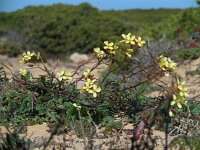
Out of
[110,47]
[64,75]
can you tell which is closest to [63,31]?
[110,47]

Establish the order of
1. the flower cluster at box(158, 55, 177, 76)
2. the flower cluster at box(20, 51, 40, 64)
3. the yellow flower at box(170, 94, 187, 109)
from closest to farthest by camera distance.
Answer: the yellow flower at box(170, 94, 187, 109) < the flower cluster at box(158, 55, 177, 76) < the flower cluster at box(20, 51, 40, 64)

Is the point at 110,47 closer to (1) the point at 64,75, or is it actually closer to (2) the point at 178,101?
(1) the point at 64,75

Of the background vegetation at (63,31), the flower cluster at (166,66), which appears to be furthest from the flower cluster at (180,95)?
the background vegetation at (63,31)

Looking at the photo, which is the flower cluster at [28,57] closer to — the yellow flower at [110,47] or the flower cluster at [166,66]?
the yellow flower at [110,47]

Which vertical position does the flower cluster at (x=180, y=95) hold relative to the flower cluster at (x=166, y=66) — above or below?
below

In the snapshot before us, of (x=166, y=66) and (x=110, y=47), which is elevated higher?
(x=110, y=47)

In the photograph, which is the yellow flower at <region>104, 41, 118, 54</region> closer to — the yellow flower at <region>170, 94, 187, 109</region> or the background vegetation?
the yellow flower at <region>170, 94, 187, 109</region>

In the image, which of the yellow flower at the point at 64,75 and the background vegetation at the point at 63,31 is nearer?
the yellow flower at the point at 64,75

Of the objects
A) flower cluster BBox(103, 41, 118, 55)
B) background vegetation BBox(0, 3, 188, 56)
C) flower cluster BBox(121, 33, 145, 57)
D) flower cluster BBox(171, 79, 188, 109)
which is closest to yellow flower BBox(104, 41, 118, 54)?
flower cluster BBox(103, 41, 118, 55)

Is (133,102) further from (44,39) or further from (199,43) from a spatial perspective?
(44,39)

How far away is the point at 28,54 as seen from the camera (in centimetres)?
513

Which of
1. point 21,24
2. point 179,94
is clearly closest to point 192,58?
point 179,94

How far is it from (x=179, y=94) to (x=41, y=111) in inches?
54.7

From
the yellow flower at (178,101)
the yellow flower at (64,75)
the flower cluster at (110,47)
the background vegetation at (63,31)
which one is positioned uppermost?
the flower cluster at (110,47)
